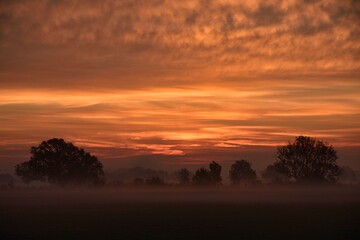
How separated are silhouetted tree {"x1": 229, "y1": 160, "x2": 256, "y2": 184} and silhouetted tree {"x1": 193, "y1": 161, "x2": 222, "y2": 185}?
22808 millimetres

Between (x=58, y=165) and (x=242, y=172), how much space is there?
55.6m

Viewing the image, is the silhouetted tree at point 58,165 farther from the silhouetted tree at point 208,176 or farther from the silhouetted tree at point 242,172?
the silhouetted tree at point 242,172

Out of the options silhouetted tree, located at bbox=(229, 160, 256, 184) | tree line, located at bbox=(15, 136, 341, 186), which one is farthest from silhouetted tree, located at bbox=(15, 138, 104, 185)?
silhouetted tree, located at bbox=(229, 160, 256, 184)

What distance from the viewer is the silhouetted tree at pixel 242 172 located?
543ft

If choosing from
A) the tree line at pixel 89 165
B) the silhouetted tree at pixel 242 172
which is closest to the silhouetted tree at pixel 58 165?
the tree line at pixel 89 165

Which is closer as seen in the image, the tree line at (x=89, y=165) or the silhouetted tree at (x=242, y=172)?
the tree line at (x=89, y=165)

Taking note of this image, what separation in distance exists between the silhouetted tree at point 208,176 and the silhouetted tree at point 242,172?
898 inches

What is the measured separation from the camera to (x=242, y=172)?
548ft

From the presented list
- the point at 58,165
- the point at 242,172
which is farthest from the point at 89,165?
the point at 242,172

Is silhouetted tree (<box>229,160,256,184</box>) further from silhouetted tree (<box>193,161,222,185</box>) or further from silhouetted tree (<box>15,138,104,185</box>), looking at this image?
silhouetted tree (<box>15,138,104,185</box>)

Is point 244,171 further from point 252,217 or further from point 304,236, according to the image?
point 304,236

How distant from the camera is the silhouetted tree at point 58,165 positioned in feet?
420

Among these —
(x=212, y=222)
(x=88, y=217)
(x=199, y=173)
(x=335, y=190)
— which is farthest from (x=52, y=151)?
(x=212, y=222)

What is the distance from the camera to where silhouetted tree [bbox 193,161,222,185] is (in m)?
141
